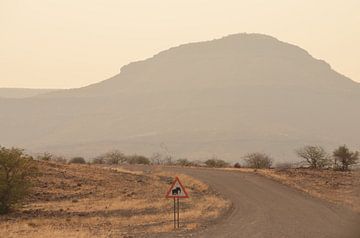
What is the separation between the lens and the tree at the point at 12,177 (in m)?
32.5

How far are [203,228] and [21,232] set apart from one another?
24.1ft

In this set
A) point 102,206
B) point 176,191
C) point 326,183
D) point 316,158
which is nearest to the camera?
point 176,191

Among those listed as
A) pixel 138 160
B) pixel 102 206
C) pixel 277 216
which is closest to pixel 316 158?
pixel 138 160

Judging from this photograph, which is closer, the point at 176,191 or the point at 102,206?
the point at 176,191

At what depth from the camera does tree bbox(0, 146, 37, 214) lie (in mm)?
32469

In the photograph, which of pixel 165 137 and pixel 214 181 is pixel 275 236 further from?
pixel 165 137

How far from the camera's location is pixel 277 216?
88.4ft

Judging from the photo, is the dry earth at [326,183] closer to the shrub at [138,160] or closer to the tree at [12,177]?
the tree at [12,177]

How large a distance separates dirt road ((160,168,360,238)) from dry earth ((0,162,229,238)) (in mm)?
1169

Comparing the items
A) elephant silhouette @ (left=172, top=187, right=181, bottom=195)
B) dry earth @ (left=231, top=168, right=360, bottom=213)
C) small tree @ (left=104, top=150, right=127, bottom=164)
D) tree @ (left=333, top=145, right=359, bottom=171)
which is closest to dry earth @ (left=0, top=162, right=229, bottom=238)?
elephant silhouette @ (left=172, top=187, right=181, bottom=195)

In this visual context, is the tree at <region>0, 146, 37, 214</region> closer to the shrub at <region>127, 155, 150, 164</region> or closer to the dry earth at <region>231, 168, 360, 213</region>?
the dry earth at <region>231, 168, 360, 213</region>

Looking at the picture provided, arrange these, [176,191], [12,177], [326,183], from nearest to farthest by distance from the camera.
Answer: [176,191], [12,177], [326,183]

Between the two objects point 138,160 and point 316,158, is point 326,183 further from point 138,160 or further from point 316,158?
point 138,160

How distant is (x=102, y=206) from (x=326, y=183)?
1630cm
